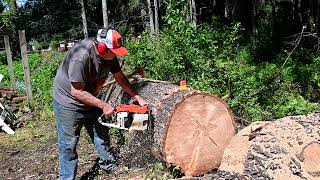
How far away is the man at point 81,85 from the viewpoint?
4.24 meters

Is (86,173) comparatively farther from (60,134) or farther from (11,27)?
(11,27)

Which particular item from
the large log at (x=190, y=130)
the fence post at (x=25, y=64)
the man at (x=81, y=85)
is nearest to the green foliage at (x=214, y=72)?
the large log at (x=190, y=130)

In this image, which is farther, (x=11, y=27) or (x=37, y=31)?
(x=37, y=31)

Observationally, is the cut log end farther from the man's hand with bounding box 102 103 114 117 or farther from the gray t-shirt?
the gray t-shirt

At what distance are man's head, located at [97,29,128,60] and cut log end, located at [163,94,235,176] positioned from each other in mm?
942

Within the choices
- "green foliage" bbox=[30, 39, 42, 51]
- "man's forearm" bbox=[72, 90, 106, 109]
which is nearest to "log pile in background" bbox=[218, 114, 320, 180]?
"man's forearm" bbox=[72, 90, 106, 109]

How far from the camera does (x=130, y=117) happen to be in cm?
438

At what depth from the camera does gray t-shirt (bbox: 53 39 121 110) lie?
13.8 feet

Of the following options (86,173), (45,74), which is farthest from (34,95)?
(86,173)

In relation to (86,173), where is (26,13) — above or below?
above

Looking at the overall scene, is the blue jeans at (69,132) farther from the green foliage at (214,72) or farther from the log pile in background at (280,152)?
the green foliage at (214,72)

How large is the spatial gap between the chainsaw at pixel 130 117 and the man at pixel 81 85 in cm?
10

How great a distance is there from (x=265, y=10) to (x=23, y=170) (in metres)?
24.1

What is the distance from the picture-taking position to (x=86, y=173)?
17.6 ft
